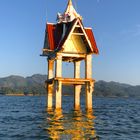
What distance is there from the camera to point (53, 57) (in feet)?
156

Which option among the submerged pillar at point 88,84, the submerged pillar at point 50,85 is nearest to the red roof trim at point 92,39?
the submerged pillar at point 88,84

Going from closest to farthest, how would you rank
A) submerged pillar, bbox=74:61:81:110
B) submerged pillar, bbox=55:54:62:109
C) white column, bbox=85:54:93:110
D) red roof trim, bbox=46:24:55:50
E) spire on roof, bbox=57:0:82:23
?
submerged pillar, bbox=55:54:62:109 < white column, bbox=85:54:93:110 < red roof trim, bbox=46:24:55:50 < spire on roof, bbox=57:0:82:23 < submerged pillar, bbox=74:61:81:110

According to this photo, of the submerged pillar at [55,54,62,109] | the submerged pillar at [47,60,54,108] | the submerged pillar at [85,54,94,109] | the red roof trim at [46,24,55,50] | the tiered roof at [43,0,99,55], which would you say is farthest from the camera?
the submerged pillar at [47,60,54,108]

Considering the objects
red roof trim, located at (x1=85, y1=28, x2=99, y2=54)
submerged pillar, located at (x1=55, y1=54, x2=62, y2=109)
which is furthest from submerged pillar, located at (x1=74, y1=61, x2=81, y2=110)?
submerged pillar, located at (x1=55, y1=54, x2=62, y2=109)

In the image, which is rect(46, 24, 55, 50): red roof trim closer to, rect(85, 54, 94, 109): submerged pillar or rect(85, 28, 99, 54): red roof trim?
rect(85, 28, 99, 54): red roof trim

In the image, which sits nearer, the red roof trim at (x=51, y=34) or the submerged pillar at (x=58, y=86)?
the submerged pillar at (x=58, y=86)

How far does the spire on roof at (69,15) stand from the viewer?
48812 millimetres

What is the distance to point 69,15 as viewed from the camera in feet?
160

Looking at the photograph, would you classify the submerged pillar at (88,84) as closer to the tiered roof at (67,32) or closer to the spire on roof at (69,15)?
the tiered roof at (67,32)

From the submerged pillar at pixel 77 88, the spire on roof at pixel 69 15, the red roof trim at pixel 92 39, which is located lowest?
the submerged pillar at pixel 77 88

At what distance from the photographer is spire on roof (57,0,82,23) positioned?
48812mm

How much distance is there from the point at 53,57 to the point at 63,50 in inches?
112

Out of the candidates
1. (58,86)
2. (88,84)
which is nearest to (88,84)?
(88,84)

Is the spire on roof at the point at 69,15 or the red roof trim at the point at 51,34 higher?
the spire on roof at the point at 69,15
